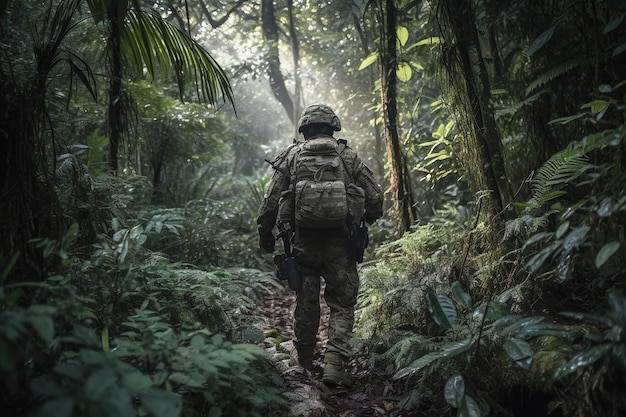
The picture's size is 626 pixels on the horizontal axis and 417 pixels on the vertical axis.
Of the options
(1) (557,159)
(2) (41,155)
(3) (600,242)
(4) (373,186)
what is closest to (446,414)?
(3) (600,242)

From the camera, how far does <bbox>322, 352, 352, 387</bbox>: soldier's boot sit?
11.4 feet

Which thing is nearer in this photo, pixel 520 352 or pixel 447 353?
pixel 520 352

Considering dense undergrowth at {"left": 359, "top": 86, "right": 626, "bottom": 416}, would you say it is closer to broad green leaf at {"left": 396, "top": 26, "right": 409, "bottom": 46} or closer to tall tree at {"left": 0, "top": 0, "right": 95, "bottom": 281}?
tall tree at {"left": 0, "top": 0, "right": 95, "bottom": 281}

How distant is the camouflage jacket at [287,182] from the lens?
4203 millimetres

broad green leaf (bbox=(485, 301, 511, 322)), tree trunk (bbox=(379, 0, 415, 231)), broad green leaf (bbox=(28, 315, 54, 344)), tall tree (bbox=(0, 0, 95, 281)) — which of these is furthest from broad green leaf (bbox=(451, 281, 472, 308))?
tree trunk (bbox=(379, 0, 415, 231))

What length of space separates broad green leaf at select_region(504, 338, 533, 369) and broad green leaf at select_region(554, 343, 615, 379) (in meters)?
0.16

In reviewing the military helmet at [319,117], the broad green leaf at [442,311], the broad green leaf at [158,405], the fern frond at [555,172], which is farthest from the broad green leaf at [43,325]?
the military helmet at [319,117]

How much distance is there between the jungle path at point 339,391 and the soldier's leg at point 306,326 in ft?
0.43

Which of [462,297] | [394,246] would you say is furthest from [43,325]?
[394,246]

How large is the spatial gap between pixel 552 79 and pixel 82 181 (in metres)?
4.10

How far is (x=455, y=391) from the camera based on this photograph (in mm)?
2283

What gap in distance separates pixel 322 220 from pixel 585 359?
2.22 m

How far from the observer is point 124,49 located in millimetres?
4074

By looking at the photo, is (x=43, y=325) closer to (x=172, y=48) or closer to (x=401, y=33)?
(x=172, y=48)
